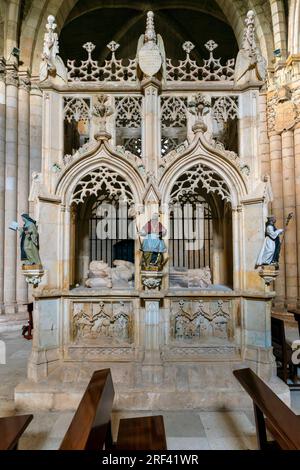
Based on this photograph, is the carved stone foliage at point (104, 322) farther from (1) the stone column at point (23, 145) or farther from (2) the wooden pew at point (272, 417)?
(1) the stone column at point (23, 145)

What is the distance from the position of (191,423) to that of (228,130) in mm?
5006

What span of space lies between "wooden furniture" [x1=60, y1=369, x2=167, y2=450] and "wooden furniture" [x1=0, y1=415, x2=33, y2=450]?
379 millimetres

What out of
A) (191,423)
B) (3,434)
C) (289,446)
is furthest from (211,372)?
(3,434)

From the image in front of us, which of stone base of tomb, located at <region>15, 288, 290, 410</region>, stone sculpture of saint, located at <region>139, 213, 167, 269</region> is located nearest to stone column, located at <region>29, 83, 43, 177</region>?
stone base of tomb, located at <region>15, 288, 290, 410</region>

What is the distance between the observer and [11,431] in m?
2.09

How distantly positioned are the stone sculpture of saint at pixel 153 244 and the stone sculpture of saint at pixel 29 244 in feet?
4.89

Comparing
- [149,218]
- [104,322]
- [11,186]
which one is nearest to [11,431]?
[104,322]

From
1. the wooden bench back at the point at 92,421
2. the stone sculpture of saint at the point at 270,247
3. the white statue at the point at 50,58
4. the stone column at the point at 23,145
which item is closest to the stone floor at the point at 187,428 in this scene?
the wooden bench back at the point at 92,421

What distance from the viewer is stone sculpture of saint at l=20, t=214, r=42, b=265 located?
4.05 metres

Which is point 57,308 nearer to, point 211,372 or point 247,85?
point 211,372

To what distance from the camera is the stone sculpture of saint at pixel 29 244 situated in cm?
405

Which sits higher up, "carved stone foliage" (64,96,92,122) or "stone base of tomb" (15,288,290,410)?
"carved stone foliage" (64,96,92,122)

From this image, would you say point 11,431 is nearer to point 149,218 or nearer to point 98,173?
point 149,218

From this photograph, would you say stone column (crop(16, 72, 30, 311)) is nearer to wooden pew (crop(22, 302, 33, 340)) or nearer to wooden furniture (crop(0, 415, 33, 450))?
wooden pew (crop(22, 302, 33, 340))
